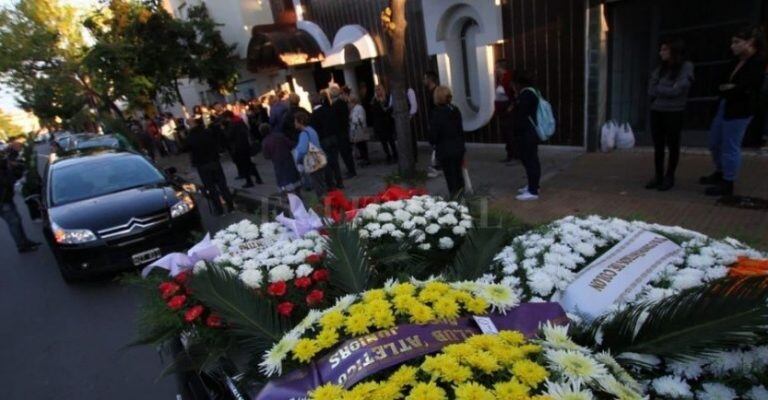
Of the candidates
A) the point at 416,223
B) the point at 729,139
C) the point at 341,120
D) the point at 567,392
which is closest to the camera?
the point at 567,392

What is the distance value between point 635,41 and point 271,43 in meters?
9.53

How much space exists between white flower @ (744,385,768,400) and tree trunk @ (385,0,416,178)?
6.61 m

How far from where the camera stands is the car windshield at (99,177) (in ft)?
21.2

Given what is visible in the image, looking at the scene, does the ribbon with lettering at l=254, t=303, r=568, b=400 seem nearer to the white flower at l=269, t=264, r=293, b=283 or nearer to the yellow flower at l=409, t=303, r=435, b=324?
the yellow flower at l=409, t=303, r=435, b=324

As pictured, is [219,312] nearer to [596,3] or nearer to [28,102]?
[596,3]

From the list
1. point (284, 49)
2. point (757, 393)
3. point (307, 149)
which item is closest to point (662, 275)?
point (757, 393)

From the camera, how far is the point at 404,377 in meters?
1.21

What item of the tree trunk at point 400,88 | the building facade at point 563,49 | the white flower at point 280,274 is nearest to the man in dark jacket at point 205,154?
the tree trunk at point 400,88

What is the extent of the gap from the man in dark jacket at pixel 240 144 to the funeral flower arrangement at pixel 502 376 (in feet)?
30.2

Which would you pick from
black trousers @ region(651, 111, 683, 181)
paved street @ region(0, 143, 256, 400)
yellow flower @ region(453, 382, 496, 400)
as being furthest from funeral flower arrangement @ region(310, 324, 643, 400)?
black trousers @ region(651, 111, 683, 181)

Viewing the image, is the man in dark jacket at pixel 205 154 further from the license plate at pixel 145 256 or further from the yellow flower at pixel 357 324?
the yellow flower at pixel 357 324

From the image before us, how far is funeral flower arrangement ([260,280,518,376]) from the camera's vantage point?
1408 millimetres

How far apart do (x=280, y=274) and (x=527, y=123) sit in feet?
15.9

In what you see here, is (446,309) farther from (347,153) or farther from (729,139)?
(347,153)
